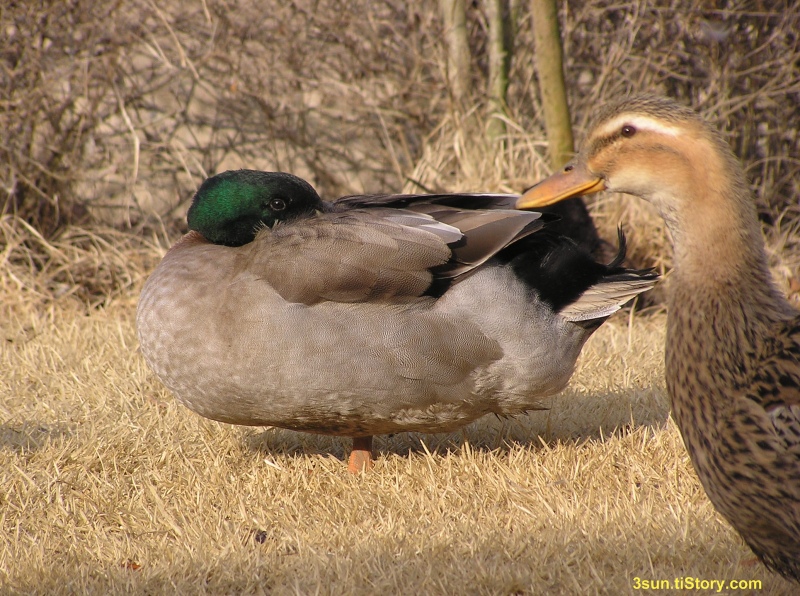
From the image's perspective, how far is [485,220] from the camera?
11.1ft

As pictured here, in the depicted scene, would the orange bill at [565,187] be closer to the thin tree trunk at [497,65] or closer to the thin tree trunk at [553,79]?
the thin tree trunk at [553,79]

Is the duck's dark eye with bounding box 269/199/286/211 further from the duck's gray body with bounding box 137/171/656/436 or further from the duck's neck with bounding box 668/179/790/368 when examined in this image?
the duck's neck with bounding box 668/179/790/368

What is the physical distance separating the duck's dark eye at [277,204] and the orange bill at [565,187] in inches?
51.2

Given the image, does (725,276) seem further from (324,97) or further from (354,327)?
(324,97)

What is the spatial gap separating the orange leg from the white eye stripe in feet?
5.85

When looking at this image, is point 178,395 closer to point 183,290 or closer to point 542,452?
point 183,290

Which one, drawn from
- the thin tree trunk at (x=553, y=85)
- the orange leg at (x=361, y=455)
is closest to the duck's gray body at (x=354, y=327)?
the orange leg at (x=361, y=455)

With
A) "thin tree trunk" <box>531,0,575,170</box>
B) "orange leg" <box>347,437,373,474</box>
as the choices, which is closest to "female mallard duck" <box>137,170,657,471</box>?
"orange leg" <box>347,437,373,474</box>

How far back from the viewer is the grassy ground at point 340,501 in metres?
2.74

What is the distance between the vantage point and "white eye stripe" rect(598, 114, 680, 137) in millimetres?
2273

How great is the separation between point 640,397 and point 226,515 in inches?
77.9

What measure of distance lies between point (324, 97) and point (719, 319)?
547 cm

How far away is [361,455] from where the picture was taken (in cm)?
371

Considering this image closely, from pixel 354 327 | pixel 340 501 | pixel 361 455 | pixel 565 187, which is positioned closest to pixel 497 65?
pixel 361 455
